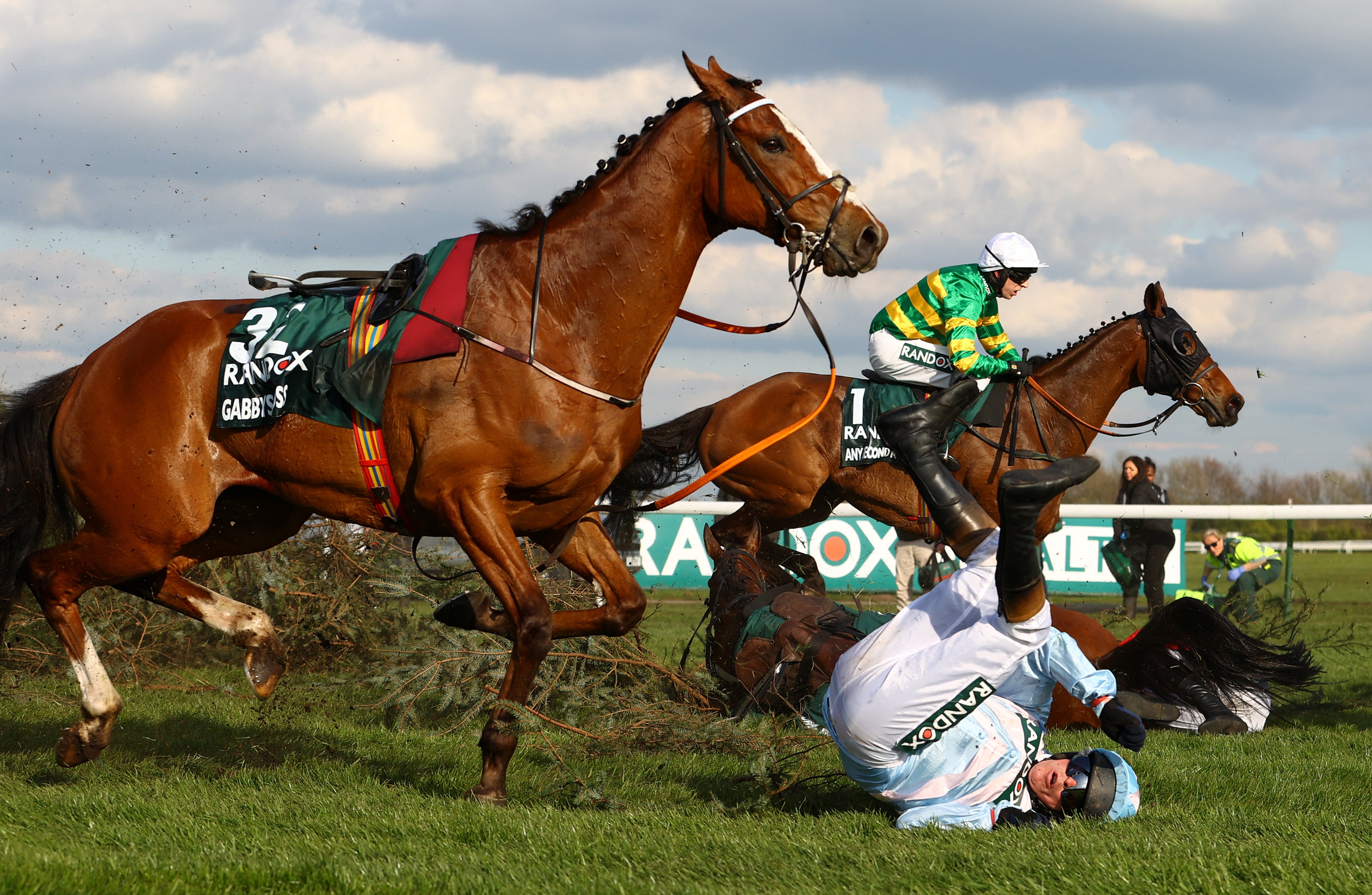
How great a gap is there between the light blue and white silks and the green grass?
8.1 inches

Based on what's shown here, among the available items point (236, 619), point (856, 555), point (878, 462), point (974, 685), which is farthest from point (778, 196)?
point (856, 555)

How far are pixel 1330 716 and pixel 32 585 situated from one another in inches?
262

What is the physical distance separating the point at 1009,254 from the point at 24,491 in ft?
19.1

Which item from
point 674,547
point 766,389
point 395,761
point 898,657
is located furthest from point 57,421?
point 674,547

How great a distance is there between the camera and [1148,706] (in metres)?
6.14

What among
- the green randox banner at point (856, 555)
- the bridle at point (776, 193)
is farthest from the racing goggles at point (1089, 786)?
the green randox banner at point (856, 555)

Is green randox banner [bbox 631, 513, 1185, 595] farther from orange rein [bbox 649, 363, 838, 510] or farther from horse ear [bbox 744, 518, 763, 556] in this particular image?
orange rein [bbox 649, 363, 838, 510]

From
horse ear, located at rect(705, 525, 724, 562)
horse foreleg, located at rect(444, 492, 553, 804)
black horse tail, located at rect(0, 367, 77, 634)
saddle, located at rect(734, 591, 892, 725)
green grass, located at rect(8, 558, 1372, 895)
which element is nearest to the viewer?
green grass, located at rect(8, 558, 1372, 895)

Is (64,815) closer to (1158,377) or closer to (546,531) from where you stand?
(546,531)

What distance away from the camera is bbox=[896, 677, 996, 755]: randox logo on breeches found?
11.9ft

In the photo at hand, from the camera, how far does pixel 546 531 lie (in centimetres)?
473

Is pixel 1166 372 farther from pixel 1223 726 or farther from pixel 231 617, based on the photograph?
pixel 231 617

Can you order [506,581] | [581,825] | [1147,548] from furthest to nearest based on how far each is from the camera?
[1147,548] → [506,581] → [581,825]

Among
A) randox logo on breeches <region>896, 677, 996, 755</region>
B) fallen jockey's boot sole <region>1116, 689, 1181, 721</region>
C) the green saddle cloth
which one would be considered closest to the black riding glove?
randox logo on breeches <region>896, 677, 996, 755</region>
